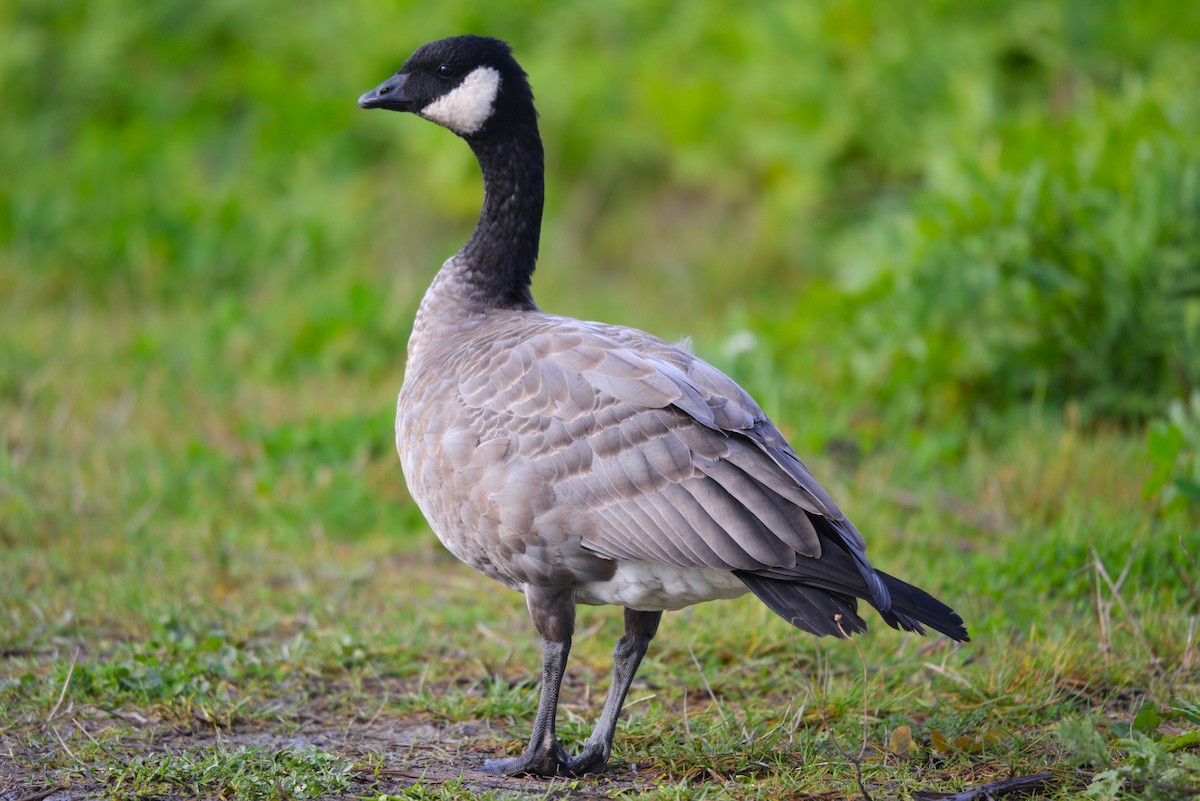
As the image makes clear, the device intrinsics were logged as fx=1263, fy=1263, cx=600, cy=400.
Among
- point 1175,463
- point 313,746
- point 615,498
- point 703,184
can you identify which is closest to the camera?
point 615,498

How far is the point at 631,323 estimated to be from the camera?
9.20 metres

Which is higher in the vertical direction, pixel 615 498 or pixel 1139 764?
pixel 615 498

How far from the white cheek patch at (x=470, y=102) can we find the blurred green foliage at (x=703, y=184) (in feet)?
9.89

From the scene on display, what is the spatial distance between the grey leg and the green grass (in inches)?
4.6

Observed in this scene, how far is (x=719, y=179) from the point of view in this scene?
1077 centimetres

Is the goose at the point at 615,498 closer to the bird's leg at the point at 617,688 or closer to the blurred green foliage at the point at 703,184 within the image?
the bird's leg at the point at 617,688

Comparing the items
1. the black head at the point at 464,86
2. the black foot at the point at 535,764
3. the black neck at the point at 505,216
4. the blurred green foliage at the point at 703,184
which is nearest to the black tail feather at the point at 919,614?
the black foot at the point at 535,764

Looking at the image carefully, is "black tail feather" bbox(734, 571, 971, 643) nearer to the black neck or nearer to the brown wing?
the brown wing

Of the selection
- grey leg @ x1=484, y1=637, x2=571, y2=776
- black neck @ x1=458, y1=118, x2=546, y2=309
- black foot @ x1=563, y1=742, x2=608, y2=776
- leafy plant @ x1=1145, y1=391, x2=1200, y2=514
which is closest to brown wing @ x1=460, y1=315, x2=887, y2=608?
grey leg @ x1=484, y1=637, x2=571, y2=776

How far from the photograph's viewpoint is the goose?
3.65m

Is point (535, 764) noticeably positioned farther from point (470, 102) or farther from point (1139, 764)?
point (470, 102)

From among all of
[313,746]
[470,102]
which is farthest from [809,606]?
[470,102]

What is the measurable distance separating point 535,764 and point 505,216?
2.09 m

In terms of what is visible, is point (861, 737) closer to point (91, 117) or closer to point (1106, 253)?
point (1106, 253)
